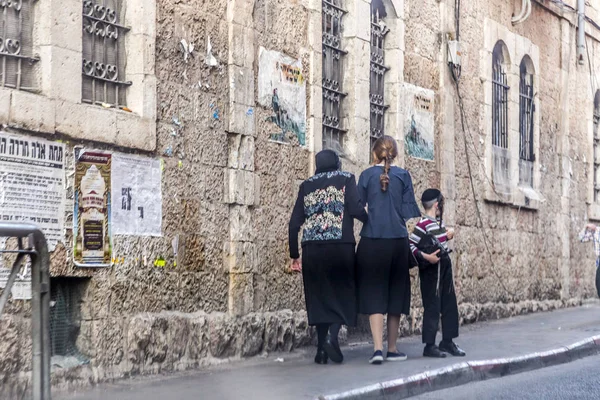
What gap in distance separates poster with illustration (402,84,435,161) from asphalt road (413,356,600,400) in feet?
12.3

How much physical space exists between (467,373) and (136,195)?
2898 millimetres

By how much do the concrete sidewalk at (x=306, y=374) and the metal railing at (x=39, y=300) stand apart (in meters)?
1.95

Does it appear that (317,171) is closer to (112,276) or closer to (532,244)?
(112,276)

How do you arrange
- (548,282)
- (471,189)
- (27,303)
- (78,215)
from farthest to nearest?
(548,282)
(471,189)
(78,215)
(27,303)

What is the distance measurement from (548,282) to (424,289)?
7.12m

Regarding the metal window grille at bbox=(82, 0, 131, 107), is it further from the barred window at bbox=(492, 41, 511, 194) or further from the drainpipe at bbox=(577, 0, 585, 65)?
the drainpipe at bbox=(577, 0, 585, 65)

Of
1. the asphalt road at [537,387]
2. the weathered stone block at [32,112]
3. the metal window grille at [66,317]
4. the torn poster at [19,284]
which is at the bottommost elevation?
the asphalt road at [537,387]

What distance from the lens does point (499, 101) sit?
15.4 metres

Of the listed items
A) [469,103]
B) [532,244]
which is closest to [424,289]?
[469,103]

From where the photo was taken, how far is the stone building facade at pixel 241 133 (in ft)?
25.2

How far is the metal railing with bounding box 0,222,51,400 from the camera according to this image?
16.6ft

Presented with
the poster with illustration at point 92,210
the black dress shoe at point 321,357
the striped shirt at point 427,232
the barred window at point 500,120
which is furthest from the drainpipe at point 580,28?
the poster with illustration at point 92,210

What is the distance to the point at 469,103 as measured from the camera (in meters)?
14.2

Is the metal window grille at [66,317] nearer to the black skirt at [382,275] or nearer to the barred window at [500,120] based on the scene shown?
the black skirt at [382,275]
